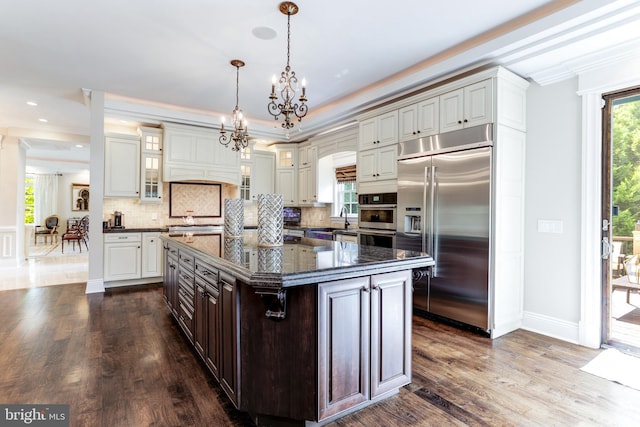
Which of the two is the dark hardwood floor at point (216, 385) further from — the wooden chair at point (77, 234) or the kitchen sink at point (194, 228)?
the wooden chair at point (77, 234)

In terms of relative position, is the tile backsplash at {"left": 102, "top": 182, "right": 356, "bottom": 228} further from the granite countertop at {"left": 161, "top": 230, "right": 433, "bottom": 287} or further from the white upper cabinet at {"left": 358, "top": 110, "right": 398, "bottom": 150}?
the granite countertop at {"left": 161, "top": 230, "right": 433, "bottom": 287}

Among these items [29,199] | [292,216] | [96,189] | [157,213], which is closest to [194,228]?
[157,213]

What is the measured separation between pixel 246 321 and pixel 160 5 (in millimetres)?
2638

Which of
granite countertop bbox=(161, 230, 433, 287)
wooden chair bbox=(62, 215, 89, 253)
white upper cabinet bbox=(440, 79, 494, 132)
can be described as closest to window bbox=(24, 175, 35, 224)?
wooden chair bbox=(62, 215, 89, 253)

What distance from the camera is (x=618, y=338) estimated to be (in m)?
2.98

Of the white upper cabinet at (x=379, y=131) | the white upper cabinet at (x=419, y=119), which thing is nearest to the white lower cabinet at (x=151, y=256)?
the white upper cabinet at (x=379, y=131)

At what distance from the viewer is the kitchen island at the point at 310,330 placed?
1700 mm

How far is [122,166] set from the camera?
526 centimetres

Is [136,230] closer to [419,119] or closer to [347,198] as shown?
[347,198]

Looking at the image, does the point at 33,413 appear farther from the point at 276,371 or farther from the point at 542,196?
the point at 542,196

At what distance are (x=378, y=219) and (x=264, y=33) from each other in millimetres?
2572

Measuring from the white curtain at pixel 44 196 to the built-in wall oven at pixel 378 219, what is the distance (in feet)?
41.7

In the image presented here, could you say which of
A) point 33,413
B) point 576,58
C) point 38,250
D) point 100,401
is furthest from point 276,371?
point 38,250

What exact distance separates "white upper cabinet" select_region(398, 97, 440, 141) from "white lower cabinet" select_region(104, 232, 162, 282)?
13.8 feet
